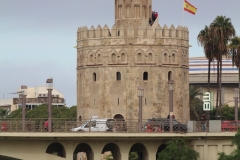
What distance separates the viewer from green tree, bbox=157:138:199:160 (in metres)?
76.0

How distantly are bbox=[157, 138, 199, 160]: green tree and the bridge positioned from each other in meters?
1.15

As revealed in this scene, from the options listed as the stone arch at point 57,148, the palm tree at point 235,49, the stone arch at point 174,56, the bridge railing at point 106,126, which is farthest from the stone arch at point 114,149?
the stone arch at point 174,56

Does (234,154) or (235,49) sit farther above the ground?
(235,49)

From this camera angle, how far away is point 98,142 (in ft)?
258

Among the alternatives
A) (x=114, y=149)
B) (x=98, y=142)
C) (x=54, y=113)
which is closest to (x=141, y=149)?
(x=114, y=149)

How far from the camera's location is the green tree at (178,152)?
249 feet

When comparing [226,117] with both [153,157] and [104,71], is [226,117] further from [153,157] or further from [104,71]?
[153,157]

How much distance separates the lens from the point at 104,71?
98875mm

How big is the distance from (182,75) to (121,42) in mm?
6204

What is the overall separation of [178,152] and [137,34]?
24591 millimetres

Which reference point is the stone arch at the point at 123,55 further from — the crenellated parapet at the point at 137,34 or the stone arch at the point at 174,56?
the stone arch at the point at 174,56

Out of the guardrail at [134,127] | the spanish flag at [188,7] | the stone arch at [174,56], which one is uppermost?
the spanish flag at [188,7]

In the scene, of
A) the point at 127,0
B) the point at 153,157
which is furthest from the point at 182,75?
the point at 153,157

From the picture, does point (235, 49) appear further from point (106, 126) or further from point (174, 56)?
point (106, 126)
